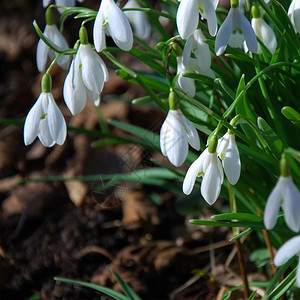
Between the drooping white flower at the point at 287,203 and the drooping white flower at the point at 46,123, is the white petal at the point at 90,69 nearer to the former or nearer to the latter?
the drooping white flower at the point at 46,123

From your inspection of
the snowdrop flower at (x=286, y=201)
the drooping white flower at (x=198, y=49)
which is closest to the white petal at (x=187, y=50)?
the drooping white flower at (x=198, y=49)

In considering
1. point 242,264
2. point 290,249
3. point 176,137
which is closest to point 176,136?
point 176,137

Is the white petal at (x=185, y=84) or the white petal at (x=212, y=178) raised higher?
the white petal at (x=185, y=84)

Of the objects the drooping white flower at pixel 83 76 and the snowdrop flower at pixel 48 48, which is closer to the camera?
the drooping white flower at pixel 83 76

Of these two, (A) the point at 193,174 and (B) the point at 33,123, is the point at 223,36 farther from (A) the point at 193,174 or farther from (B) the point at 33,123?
(B) the point at 33,123

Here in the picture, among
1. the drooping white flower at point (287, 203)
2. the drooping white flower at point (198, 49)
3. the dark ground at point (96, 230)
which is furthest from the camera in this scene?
the dark ground at point (96, 230)

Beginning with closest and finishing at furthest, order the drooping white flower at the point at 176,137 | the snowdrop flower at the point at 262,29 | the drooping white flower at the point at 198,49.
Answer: the drooping white flower at the point at 176,137
the drooping white flower at the point at 198,49
the snowdrop flower at the point at 262,29

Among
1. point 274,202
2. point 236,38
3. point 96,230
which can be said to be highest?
point 236,38
